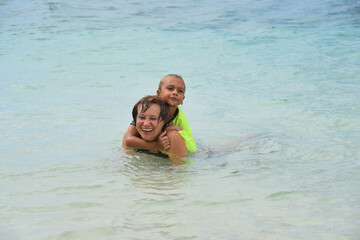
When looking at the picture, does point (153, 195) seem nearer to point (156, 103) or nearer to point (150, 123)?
point (150, 123)

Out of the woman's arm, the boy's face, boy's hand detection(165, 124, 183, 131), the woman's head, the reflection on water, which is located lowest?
the reflection on water

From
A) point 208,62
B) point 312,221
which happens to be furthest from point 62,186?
point 208,62

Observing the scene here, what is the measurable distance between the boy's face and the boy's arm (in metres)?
0.36

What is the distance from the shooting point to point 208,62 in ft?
35.0

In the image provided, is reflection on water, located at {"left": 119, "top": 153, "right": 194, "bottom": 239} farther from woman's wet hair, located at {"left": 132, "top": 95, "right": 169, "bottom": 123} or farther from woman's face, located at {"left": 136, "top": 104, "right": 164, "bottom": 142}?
woman's wet hair, located at {"left": 132, "top": 95, "right": 169, "bottom": 123}

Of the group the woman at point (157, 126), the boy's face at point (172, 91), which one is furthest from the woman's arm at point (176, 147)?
the boy's face at point (172, 91)

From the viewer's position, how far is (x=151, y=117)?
4215mm

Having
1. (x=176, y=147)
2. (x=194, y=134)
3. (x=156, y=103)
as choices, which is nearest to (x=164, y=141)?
(x=176, y=147)

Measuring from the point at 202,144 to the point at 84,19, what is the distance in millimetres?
12884

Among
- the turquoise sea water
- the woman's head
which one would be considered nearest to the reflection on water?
the turquoise sea water

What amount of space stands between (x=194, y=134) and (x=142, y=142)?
4.37ft

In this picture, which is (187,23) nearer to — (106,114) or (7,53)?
(7,53)

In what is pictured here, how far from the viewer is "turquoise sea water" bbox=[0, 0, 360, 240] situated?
286cm

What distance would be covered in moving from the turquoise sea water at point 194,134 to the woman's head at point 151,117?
0.80 ft
